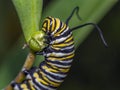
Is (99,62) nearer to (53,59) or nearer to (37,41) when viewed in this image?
(53,59)

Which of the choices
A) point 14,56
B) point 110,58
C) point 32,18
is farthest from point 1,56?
point 110,58

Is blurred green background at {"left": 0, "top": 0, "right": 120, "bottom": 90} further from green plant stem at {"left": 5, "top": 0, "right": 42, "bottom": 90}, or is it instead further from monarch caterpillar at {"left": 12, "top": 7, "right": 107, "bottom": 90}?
green plant stem at {"left": 5, "top": 0, "right": 42, "bottom": 90}

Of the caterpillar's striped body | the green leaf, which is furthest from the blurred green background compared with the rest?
the green leaf

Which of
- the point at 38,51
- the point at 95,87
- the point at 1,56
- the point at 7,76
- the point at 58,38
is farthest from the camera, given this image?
the point at 95,87

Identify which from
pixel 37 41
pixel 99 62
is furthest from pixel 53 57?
pixel 99 62

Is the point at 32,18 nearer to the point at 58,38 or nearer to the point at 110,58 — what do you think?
the point at 58,38

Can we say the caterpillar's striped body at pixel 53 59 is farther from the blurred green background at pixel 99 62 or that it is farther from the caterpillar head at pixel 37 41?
the blurred green background at pixel 99 62

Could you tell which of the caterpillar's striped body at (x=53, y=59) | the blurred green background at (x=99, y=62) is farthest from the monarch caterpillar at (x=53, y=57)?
the blurred green background at (x=99, y=62)

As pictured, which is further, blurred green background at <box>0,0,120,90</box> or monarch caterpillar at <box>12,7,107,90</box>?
blurred green background at <box>0,0,120,90</box>
